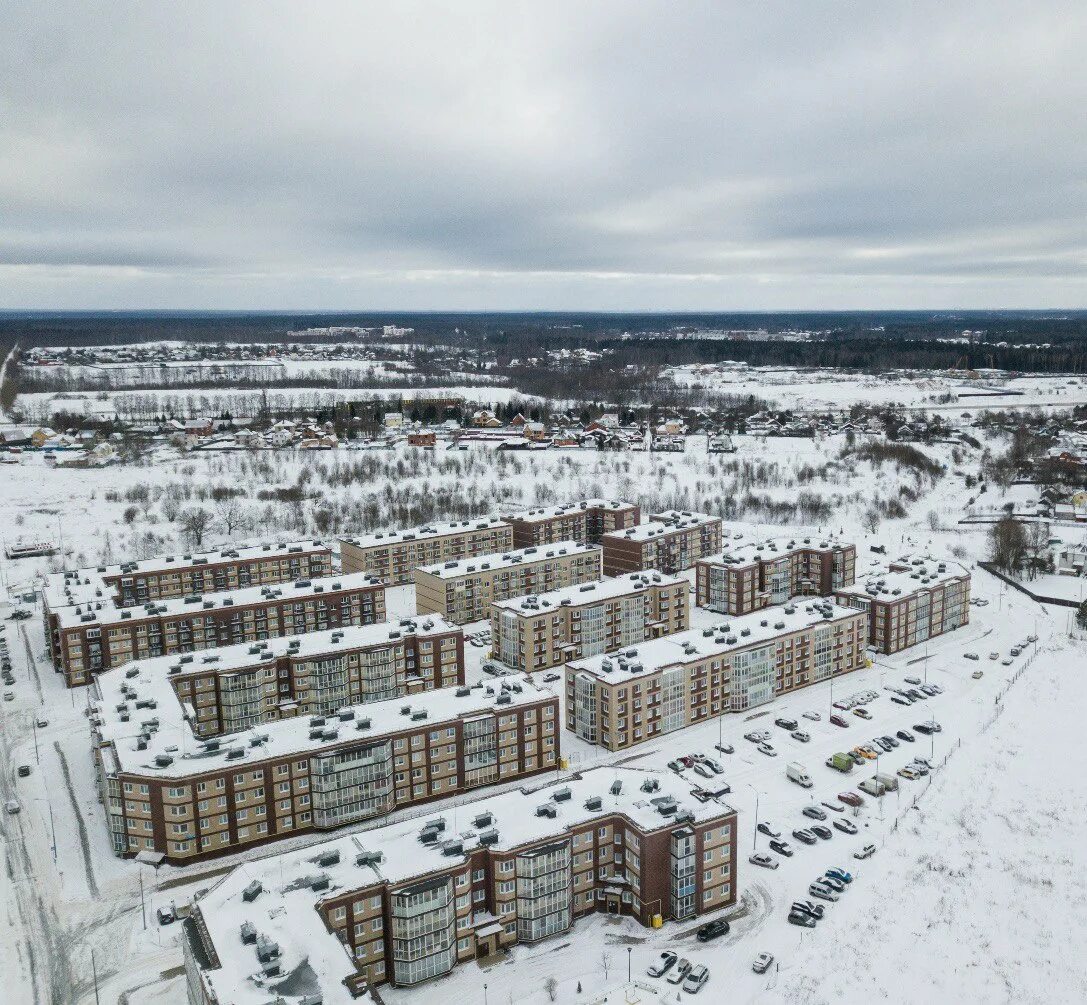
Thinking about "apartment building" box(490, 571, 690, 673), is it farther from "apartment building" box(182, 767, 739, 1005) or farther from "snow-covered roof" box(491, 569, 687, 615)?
"apartment building" box(182, 767, 739, 1005)

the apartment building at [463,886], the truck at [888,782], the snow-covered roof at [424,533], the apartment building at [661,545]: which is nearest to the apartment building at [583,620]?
the apartment building at [661,545]

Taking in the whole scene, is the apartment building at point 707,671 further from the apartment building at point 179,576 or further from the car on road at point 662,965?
the apartment building at point 179,576

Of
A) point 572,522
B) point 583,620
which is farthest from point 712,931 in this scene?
point 572,522

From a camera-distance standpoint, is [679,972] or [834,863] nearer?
[679,972]

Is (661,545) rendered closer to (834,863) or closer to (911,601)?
(911,601)

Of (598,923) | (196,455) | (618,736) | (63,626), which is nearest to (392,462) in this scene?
(196,455)
